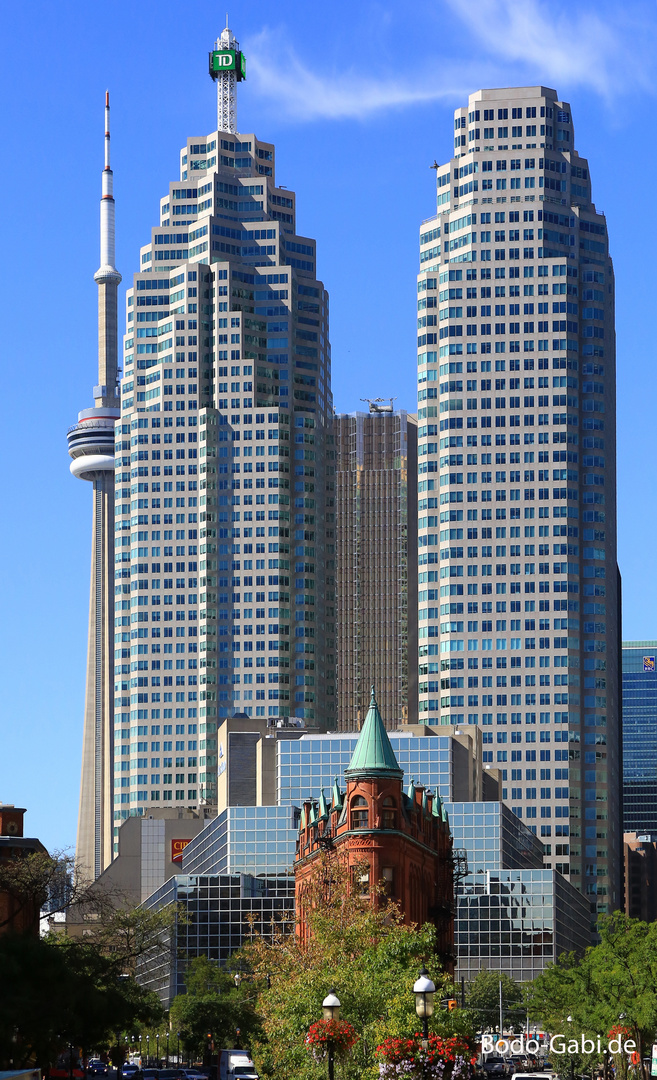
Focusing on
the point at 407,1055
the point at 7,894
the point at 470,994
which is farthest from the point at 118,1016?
the point at 470,994

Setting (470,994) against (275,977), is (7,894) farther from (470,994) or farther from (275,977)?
(470,994)

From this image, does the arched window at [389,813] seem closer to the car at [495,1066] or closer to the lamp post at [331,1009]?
the car at [495,1066]

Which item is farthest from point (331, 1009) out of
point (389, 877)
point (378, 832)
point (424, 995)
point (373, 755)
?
point (373, 755)

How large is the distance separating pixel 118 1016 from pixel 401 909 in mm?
51846

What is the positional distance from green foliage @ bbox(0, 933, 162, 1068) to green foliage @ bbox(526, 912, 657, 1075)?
104ft

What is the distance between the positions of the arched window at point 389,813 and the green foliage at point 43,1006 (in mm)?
49408

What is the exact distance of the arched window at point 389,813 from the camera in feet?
502

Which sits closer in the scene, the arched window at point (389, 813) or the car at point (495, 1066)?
the arched window at point (389, 813)

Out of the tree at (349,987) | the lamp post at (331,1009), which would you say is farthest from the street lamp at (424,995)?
the tree at (349,987)

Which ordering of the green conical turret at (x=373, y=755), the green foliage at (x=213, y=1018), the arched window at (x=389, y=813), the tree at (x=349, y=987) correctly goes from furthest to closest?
the green foliage at (x=213, y=1018)
the green conical turret at (x=373, y=755)
the arched window at (x=389, y=813)
the tree at (x=349, y=987)

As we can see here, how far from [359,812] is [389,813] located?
7.97 feet

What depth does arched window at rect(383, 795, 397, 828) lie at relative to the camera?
15300 centimetres

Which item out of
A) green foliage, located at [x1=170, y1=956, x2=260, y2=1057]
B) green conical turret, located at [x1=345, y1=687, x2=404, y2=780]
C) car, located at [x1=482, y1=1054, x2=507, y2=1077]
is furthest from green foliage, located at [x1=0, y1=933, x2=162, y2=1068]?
green foliage, located at [x1=170, y1=956, x2=260, y2=1057]

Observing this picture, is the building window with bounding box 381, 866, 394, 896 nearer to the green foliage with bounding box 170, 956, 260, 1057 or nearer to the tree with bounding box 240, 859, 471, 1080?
the green foliage with bounding box 170, 956, 260, 1057
